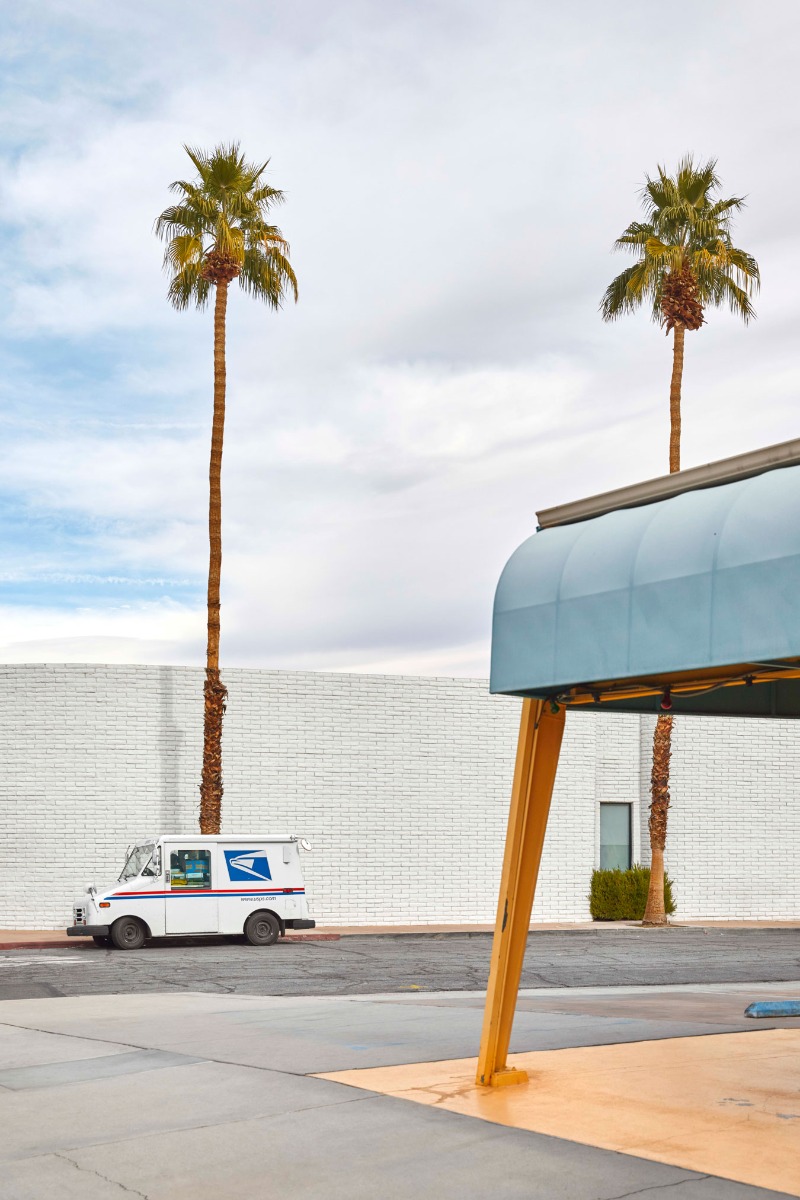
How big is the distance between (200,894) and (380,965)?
460 cm

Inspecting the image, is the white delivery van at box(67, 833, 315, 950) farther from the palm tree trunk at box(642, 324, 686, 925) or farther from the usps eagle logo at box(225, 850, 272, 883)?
the palm tree trunk at box(642, 324, 686, 925)

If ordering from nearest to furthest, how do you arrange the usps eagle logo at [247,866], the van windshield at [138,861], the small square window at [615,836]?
the van windshield at [138,861] < the usps eagle logo at [247,866] < the small square window at [615,836]

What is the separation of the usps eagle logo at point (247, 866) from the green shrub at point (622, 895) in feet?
33.4

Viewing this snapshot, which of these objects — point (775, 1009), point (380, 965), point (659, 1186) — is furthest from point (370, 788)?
point (659, 1186)

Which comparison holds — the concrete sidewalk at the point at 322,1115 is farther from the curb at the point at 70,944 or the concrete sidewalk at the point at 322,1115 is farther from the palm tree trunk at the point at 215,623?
the palm tree trunk at the point at 215,623

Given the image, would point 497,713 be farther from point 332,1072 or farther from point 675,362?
point 332,1072

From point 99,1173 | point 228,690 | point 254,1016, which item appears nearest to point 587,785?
point 228,690

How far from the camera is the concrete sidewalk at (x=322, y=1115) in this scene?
7.23 metres

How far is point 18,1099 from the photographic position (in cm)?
970

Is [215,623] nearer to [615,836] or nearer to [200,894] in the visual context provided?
[200,894]

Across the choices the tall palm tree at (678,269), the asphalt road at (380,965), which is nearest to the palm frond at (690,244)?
the tall palm tree at (678,269)

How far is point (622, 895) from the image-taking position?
1272 inches

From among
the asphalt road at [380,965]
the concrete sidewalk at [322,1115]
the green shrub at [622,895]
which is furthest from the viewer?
the green shrub at [622,895]

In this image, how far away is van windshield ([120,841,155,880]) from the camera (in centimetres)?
2498
